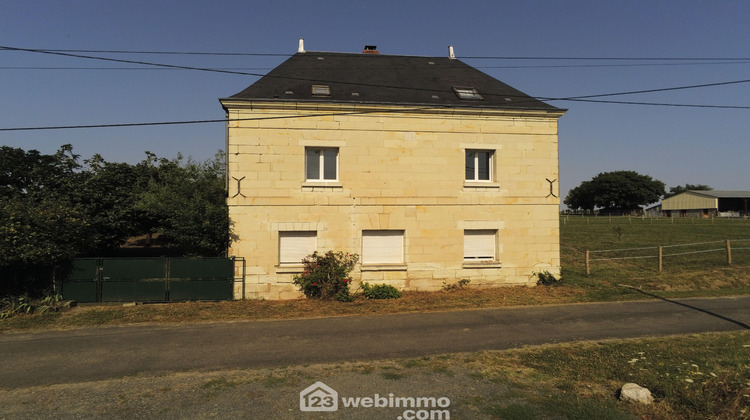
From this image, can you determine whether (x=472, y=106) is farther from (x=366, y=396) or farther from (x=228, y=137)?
(x=366, y=396)

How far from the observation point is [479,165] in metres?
12.4

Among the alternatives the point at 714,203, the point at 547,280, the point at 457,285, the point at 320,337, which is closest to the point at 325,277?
the point at 320,337

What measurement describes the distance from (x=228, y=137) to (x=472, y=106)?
24.9 ft

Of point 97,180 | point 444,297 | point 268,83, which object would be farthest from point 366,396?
point 97,180

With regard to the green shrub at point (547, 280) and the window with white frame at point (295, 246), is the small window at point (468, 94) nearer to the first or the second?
the green shrub at point (547, 280)

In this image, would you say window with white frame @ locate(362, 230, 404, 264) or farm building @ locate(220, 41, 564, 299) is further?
window with white frame @ locate(362, 230, 404, 264)

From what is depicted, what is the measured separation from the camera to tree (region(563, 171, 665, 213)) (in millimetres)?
82250

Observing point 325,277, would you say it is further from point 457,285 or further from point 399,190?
point 457,285

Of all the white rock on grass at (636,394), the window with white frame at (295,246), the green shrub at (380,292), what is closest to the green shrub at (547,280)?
the green shrub at (380,292)

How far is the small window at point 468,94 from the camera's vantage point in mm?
12562

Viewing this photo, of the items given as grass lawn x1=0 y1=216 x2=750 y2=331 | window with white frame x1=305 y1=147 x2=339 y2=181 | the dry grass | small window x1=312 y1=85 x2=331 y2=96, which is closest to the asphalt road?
the dry grass

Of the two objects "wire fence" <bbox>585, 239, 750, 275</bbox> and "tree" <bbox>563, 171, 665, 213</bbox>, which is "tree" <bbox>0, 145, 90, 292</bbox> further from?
"tree" <bbox>563, 171, 665, 213</bbox>

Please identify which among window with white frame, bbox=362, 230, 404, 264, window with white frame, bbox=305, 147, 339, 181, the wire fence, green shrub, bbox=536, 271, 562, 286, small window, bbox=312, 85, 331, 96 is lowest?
green shrub, bbox=536, 271, 562, 286

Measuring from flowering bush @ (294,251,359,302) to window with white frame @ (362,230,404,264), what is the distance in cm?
80
